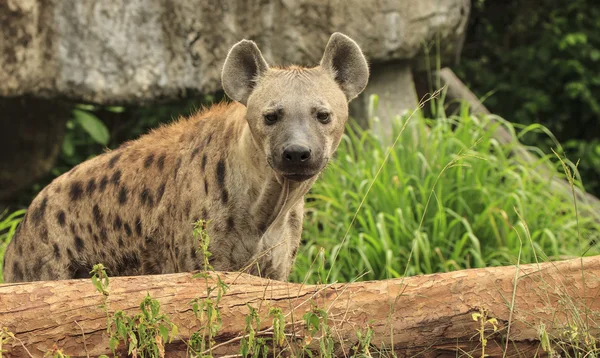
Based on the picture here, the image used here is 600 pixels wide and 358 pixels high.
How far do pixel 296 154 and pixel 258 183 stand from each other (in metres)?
0.34

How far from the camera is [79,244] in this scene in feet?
12.8

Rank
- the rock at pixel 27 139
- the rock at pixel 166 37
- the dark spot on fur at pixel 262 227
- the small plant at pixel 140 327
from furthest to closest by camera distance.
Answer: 1. the rock at pixel 27 139
2. the rock at pixel 166 37
3. the dark spot on fur at pixel 262 227
4. the small plant at pixel 140 327

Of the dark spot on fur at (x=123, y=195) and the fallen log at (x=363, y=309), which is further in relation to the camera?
Result: the dark spot on fur at (x=123, y=195)

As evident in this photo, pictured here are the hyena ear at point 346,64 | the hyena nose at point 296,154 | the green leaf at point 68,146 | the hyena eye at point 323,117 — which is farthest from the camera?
the green leaf at point 68,146

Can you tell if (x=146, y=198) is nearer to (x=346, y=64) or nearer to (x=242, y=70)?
(x=242, y=70)

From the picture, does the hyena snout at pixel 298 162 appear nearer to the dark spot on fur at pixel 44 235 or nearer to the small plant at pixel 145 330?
the small plant at pixel 145 330

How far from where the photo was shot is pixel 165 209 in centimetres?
367

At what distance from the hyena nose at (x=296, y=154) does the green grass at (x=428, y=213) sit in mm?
1559

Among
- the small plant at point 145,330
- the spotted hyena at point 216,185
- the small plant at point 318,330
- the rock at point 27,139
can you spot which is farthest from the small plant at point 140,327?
the rock at point 27,139

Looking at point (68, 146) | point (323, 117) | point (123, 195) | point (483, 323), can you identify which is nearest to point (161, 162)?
point (123, 195)

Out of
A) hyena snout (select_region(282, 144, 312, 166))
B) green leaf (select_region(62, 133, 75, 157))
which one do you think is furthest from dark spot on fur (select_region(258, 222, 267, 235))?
green leaf (select_region(62, 133, 75, 157))

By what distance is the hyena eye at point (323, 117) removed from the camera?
3490 mm

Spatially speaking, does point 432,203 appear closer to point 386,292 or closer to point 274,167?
point 274,167

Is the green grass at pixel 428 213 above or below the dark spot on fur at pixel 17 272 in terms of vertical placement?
below
